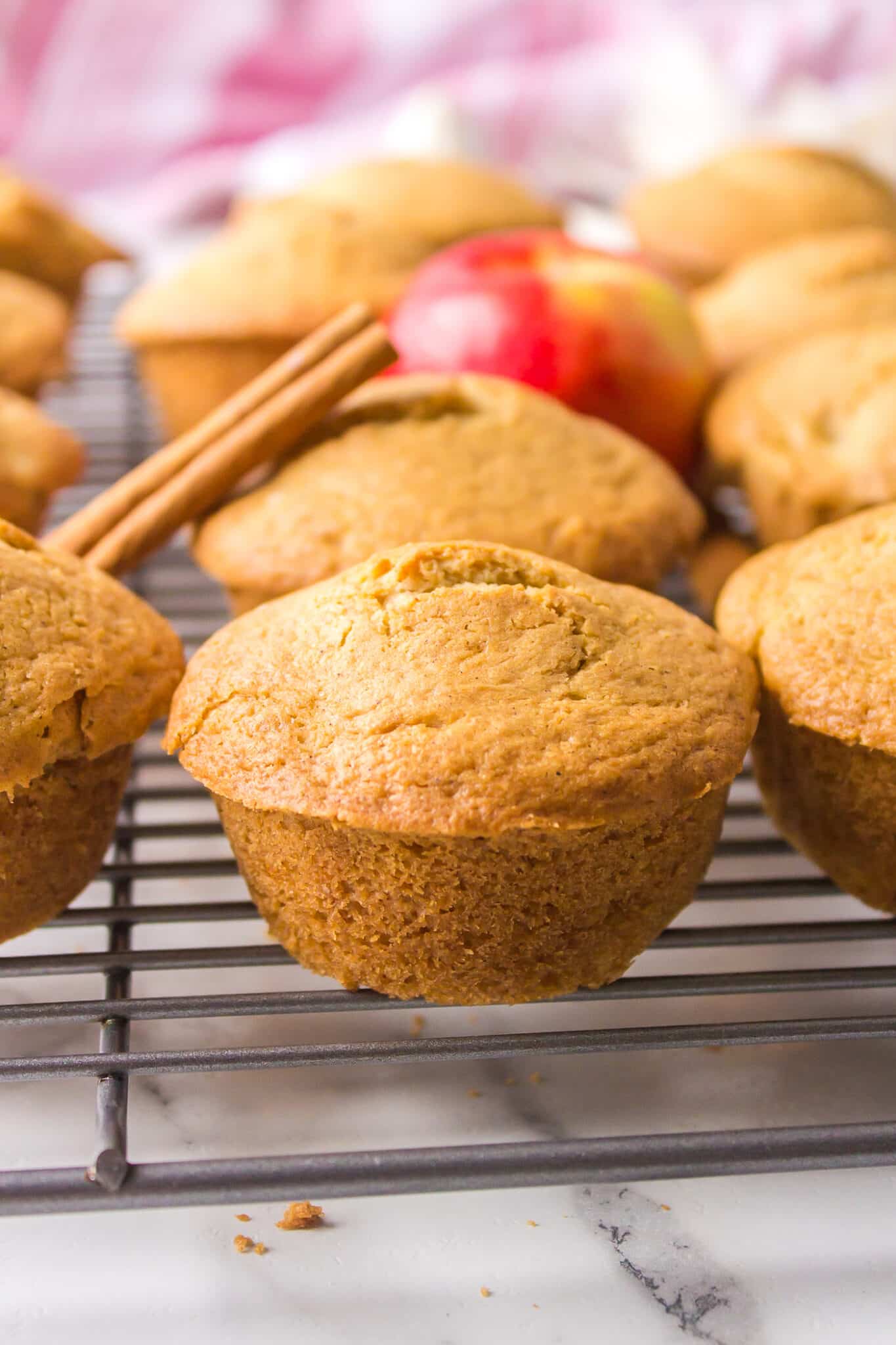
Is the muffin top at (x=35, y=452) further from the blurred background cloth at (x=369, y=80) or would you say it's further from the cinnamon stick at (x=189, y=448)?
the blurred background cloth at (x=369, y=80)

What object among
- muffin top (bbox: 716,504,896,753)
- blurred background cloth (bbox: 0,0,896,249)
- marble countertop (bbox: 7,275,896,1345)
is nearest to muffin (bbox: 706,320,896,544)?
muffin top (bbox: 716,504,896,753)

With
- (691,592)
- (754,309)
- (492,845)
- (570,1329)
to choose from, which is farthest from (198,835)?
(754,309)

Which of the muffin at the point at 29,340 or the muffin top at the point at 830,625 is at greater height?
→ the muffin top at the point at 830,625

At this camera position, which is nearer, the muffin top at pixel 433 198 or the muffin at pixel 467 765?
the muffin at pixel 467 765

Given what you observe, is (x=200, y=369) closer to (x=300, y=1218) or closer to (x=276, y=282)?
(x=276, y=282)

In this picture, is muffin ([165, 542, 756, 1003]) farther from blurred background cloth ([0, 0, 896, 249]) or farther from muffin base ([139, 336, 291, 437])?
blurred background cloth ([0, 0, 896, 249])

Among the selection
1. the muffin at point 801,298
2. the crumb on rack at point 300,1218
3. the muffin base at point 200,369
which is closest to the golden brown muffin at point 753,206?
the muffin at point 801,298

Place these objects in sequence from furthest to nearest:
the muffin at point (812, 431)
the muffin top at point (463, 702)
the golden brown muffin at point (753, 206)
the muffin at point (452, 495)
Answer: the golden brown muffin at point (753, 206) < the muffin at point (812, 431) < the muffin at point (452, 495) < the muffin top at point (463, 702)
